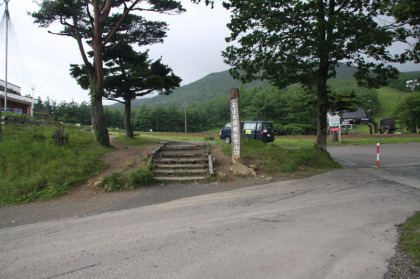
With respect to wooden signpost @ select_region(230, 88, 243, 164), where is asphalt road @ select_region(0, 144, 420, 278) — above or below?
below

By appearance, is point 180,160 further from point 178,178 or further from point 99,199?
point 99,199

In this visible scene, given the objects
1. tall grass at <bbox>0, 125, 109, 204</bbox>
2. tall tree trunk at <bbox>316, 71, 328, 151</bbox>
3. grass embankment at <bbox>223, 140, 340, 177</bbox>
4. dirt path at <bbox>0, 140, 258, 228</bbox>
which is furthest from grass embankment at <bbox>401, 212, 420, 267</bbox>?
tall grass at <bbox>0, 125, 109, 204</bbox>

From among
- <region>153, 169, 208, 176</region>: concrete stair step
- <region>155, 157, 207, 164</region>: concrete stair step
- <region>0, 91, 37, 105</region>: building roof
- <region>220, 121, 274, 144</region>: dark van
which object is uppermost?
<region>0, 91, 37, 105</region>: building roof

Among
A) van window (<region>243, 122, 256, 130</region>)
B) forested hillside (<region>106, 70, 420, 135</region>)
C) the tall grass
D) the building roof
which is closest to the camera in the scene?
the tall grass

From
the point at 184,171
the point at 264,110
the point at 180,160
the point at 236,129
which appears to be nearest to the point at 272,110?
the point at 264,110

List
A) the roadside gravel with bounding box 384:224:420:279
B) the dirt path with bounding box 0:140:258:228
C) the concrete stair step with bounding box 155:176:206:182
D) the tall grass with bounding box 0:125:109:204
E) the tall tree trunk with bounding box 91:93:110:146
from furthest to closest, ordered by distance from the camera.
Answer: the tall tree trunk with bounding box 91:93:110:146
the concrete stair step with bounding box 155:176:206:182
the tall grass with bounding box 0:125:109:204
the dirt path with bounding box 0:140:258:228
the roadside gravel with bounding box 384:224:420:279

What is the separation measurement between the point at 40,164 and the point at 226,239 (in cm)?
847

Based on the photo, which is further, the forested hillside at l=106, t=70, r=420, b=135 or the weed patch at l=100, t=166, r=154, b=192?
the forested hillside at l=106, t=70, r=420, b=135

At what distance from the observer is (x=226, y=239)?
13.2ft

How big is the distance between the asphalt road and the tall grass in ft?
9.51

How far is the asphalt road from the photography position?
314 cm

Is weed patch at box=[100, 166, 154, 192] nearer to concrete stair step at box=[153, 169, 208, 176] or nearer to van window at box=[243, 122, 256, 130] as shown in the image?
concrete stair step at box=[153, 169, 208, 176]

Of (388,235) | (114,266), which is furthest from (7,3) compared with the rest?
(388,235)

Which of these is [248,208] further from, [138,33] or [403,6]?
[138,33]
